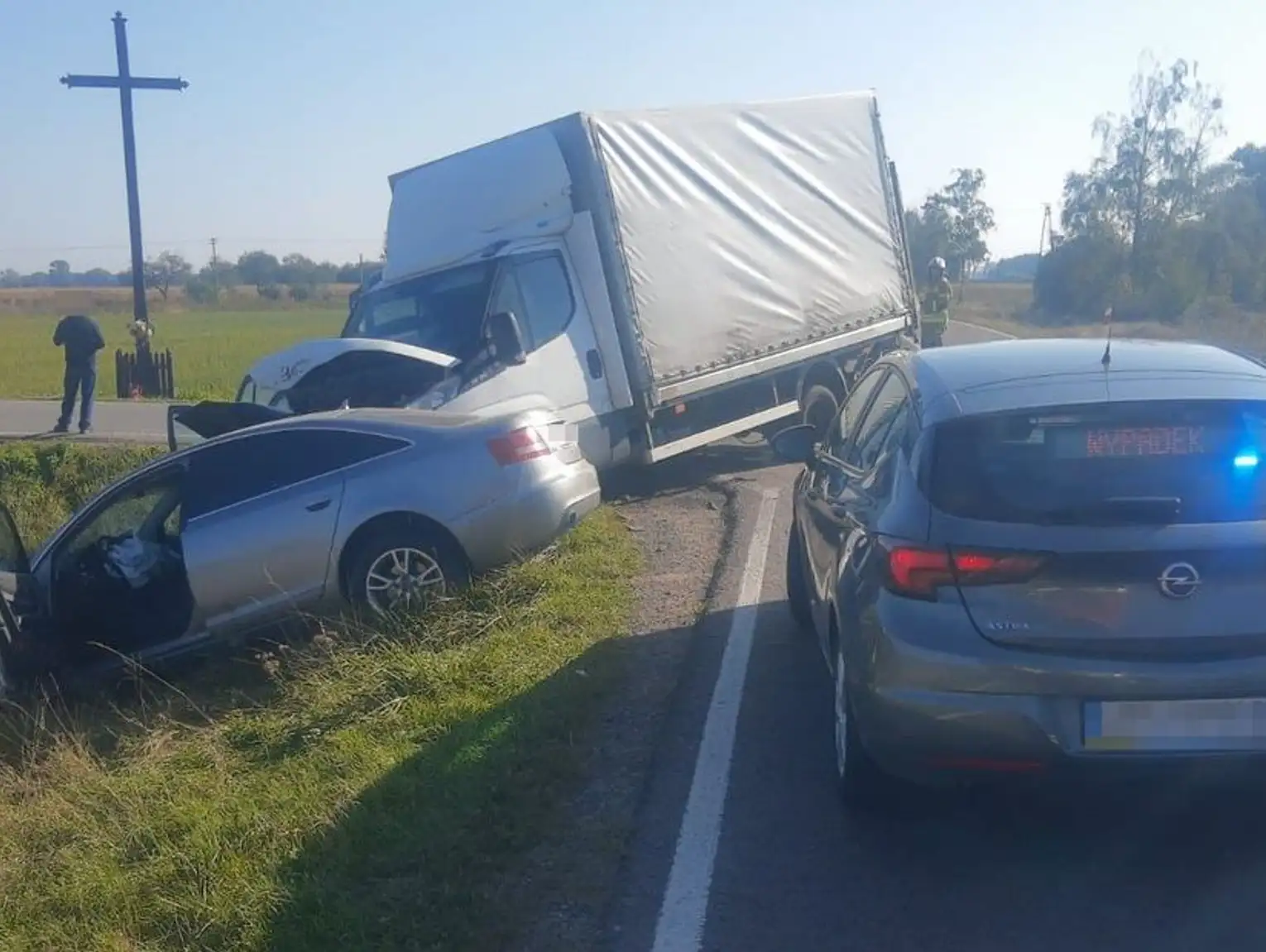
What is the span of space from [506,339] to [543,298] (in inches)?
35.0

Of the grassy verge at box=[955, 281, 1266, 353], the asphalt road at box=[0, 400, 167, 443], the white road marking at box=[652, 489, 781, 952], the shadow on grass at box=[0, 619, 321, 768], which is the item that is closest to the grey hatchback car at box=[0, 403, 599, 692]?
the shadow on grass at box=[0, 619, 321, 768]

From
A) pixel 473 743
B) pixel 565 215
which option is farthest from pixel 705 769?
pixel 565 215

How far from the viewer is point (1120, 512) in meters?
4.20

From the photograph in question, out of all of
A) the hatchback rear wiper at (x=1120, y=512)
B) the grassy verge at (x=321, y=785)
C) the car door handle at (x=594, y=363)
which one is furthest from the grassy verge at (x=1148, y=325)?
the hatchback rear wiper at (x=1120, y=512)

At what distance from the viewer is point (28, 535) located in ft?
49.3

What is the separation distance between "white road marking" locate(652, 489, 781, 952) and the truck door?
12.0 feet

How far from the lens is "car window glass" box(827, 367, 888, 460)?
6.33 metres

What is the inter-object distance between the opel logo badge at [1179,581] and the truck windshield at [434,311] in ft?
25.4

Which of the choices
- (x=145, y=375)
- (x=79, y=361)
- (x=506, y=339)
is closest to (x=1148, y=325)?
(x=145, y=375)

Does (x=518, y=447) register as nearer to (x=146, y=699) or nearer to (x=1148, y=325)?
(x=146, y=699)

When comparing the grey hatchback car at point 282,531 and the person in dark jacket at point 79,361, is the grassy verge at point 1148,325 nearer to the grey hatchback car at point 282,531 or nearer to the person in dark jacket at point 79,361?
the grey hatchback car at point 282,531

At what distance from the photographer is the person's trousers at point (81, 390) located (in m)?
17.5

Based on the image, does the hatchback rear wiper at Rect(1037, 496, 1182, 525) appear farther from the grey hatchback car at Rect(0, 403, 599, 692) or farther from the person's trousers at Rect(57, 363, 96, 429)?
the person's trousers at Rect(57, 363, 96, 429)

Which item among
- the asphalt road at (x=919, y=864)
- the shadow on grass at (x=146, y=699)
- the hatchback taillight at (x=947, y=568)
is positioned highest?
the hatchback taillight at (x=947, y=568)
